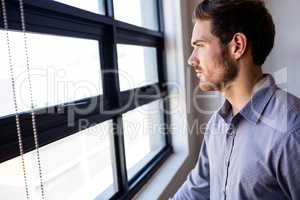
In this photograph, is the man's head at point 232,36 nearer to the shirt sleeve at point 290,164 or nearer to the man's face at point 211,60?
the man's face at point 211,60

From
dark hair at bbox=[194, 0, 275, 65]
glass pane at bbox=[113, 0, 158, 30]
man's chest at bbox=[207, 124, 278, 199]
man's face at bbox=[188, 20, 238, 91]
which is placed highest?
glass pane at bbox=[113, 0, 158, 30]

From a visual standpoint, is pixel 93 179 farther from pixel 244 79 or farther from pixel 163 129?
pixel 163 129

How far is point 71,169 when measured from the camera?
127 centimetres

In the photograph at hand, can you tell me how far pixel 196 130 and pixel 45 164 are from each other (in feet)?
5.84

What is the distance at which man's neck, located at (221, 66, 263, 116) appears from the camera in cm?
103

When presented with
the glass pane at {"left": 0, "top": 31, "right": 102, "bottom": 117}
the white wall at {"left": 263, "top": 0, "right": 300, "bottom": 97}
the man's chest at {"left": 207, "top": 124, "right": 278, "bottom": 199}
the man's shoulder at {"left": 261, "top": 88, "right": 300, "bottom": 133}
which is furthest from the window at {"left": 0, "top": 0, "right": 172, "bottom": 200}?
the white wall at {"left": 263, "top": 0, "right": 300, "bottom": 97}

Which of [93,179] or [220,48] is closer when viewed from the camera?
[220,48]

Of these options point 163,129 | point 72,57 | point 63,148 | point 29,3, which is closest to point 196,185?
point 63,148

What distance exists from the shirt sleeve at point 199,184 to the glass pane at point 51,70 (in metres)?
0.60

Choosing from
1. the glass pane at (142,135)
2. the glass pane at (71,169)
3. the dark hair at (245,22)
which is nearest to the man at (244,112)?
the dark hair at (245,22)

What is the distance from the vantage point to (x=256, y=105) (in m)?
0.96

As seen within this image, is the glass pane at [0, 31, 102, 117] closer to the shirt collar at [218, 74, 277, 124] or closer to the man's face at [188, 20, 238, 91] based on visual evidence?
the man's face at [188, 20, 238, 91]

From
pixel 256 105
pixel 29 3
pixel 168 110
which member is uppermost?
pixel 29 3

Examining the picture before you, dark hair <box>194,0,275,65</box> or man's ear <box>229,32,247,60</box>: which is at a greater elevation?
dark hair <box>194,0,275,65</box>
